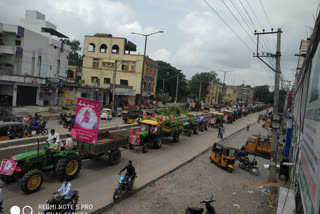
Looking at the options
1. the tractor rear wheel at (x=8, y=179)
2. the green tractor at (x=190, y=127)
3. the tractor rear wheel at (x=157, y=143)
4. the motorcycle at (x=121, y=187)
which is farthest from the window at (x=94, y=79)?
the motorcycle at (x=121, y=187)

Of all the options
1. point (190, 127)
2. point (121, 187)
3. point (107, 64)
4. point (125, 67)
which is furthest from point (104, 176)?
point (107, 64)

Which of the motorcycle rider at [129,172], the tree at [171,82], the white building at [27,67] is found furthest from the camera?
the tree at [171,82]

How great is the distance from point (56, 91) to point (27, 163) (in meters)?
27.8

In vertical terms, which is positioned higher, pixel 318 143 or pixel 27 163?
pixel 318 143

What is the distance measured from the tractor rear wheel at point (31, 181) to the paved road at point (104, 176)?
205mm

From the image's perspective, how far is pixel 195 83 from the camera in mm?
74875

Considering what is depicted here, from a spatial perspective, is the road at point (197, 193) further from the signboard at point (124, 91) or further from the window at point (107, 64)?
the window at point (107, 64)

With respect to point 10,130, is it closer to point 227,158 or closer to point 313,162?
point 227,158

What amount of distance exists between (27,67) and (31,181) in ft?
89.9

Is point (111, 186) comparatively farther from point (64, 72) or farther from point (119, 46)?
point (119, 46)

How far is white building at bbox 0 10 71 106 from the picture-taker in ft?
87.8

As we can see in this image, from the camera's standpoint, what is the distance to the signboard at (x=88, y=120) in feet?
32.4

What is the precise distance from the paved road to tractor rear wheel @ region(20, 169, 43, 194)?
0.67 ft

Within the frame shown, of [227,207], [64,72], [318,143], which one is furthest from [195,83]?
[318,143]
